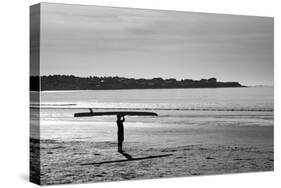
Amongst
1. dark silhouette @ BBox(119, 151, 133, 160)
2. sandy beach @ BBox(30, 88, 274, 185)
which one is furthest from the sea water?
dark silhouette @ BBox(119, 151, 133, 160)

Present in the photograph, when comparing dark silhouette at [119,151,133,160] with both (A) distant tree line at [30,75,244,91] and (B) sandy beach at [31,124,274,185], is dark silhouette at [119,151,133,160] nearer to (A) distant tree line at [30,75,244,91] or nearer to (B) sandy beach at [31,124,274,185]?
(B) sandy beach at [31,124,274,185]

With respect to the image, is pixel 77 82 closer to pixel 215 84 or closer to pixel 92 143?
pixel 92 143

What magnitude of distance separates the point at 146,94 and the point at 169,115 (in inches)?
19.3

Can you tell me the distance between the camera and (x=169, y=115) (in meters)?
9.57

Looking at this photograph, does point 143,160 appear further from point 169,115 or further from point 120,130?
point 169,115

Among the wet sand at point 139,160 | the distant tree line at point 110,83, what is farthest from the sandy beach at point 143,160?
the distant tree line at point 110,83

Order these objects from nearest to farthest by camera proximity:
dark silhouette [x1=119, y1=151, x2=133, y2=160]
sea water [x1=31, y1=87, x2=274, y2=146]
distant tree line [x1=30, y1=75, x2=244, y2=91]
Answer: distant tree line [x1=30, y1=75, x2=244, y2=91]
sea water [x1=31, y1=87, x2=274, y2=146]
dark silhouette [x1=119, y1=151, x2=133, y2=160]

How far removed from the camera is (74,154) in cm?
870

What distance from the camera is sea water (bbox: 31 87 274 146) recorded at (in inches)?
346

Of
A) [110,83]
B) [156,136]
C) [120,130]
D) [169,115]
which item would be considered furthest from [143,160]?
[110,83]

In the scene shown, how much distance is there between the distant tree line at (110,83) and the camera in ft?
28.2

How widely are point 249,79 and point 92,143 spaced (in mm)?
2735

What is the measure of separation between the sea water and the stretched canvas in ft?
0.05

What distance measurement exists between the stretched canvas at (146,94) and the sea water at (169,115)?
0.05 feet
